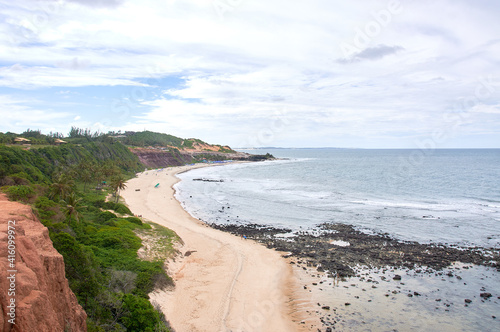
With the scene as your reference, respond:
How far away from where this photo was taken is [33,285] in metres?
9.39

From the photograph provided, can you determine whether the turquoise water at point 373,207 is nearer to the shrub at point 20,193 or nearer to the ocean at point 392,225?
the ocean at point 392,225

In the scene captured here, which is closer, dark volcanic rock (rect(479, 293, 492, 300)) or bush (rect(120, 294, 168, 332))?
bush (rect(120, 294, 168, 332))

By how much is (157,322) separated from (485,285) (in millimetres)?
26174

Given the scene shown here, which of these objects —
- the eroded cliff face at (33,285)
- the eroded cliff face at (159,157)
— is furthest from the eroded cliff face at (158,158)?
the eroded cliff face at (33,285)

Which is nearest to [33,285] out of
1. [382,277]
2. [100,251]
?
[100,251]

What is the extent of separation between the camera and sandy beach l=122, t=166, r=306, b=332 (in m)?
19.4

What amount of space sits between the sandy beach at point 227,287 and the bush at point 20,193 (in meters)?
13.5

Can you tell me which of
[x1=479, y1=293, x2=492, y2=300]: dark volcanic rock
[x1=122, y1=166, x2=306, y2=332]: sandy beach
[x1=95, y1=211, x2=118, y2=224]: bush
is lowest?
[x1=479, y1=293, x2=492, y2=300]: dark volcanic rock

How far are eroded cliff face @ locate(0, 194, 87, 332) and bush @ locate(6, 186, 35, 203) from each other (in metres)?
14.2

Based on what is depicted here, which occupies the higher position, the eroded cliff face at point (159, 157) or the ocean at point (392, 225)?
the eroded cliff face at point (159, 157)

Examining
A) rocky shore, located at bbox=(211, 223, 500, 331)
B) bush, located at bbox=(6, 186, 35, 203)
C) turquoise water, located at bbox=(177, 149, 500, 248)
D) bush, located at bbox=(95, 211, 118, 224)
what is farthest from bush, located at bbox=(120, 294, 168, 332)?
turquoise water, located at bbox=(177, 149, 500, 248)

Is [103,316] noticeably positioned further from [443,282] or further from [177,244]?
[443,282]

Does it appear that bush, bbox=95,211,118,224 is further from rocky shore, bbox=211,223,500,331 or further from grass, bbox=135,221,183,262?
rocky shore, bbox=211,223,500,331

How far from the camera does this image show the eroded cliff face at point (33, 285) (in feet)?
27.8
